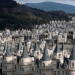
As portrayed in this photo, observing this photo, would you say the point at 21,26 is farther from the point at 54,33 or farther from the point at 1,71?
the point at 1,71

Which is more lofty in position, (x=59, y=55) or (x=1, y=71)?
(x=59, y=55)

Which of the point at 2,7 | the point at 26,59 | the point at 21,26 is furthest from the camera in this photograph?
the point at 2,7

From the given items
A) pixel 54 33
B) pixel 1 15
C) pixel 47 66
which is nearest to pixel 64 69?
pixel 47 66

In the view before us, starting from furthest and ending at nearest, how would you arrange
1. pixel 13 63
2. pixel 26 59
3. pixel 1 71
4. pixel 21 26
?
pixel 21 26 < pixel 1 71 < pixel 13 63 < pixel 26 59

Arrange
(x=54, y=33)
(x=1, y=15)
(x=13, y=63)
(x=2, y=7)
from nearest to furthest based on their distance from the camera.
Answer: (x=13, y=63) → (x=54, y=33) → (x=1, y=15) → (x=2, y=7)

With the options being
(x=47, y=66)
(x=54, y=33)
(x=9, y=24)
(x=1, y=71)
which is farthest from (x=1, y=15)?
(x=47, y=66)

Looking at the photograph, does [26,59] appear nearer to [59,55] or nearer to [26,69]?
[26,69]

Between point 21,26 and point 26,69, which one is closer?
point 26,69

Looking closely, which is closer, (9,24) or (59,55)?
(59,55)

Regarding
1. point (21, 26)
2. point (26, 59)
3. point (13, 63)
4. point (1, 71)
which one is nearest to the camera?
point (26, 59)
